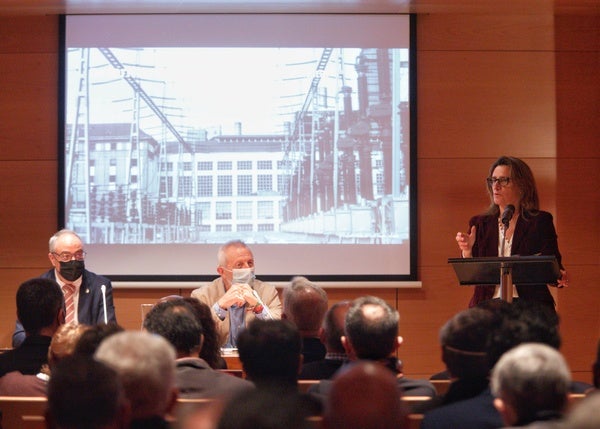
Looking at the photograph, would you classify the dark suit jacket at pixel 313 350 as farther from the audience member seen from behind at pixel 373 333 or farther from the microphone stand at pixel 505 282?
the microphone stand at pixel 505 282

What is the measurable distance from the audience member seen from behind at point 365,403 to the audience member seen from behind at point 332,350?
1.78 meters

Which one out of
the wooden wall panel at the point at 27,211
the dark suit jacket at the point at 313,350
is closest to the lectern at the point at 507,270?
the dark suit jacket at the point at 313,350

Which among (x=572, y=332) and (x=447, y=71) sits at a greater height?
(x=447, y=71)

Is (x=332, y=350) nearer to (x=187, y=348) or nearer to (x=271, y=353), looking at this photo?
(x=187, y=348)

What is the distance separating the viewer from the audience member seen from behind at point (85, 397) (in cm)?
201

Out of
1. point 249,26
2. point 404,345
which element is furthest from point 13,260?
point 404,345

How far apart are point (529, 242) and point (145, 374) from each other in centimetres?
349

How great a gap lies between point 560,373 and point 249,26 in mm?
5076

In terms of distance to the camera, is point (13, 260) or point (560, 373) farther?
point (13, 260)

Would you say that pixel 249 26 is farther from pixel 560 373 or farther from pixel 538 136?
pixel 560 373

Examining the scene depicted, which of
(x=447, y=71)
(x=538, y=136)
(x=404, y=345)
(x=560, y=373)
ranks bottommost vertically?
(x=404, y=345)

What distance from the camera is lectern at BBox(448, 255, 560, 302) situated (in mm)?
4504

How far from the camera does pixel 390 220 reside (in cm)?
683

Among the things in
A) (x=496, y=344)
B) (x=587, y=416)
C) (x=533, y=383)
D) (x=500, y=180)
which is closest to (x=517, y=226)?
(x=500, y=180)
